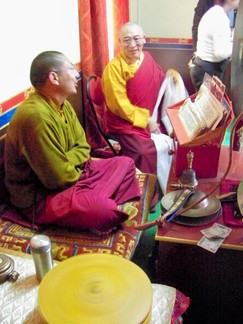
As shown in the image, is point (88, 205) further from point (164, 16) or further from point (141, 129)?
point (164, 16)

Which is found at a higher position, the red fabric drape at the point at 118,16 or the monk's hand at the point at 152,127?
the red fabric drape at the point at 118,16

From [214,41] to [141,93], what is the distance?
31.2 inches

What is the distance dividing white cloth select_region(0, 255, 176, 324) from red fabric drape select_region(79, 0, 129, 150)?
172 cm

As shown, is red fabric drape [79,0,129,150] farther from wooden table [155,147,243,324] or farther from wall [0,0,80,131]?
wooden table [155,147,243,324]

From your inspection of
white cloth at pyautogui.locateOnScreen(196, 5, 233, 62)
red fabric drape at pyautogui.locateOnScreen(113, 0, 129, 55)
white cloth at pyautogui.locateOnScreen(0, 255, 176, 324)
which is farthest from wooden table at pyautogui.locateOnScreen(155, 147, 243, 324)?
red fabric drape at pyautogui.locateOnScreen(113, 0, 129, 55)

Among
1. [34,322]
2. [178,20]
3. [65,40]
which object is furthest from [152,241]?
[178,20]

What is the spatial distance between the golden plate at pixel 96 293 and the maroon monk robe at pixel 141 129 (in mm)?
1450

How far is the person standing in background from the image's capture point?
106 inches

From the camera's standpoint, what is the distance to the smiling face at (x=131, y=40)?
7.91 feet

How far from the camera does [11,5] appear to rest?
5.96 feet

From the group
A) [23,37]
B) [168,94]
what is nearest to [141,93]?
[168,94]

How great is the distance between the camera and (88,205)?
1.54 m

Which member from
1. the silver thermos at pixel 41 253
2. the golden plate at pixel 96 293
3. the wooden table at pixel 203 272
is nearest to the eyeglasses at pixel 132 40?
the wooden table at pixel 203 272

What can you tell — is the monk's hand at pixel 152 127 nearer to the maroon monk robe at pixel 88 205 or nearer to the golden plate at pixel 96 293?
the maroon monk robe at pixel 88 205
